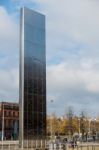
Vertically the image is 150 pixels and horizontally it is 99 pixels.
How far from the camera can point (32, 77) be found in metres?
44.3

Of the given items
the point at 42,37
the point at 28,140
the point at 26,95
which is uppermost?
the point at 42,37

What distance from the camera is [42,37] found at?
46.8 m

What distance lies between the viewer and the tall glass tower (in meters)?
42.9

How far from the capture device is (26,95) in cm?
4334

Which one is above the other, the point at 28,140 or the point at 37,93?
the point at 37,93

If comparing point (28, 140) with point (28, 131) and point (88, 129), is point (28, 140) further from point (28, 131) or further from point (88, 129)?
point (88, 129)

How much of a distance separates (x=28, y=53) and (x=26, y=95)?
185 inches

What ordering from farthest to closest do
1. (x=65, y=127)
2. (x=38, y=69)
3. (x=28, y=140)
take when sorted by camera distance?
(x=65, y=127) < (x=38, y=69) < (x=28, y=140)

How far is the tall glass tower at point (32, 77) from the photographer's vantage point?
1689 inches

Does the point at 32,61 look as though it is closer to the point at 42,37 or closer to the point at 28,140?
the point at 42,37

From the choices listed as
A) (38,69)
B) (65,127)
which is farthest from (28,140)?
(65,127)

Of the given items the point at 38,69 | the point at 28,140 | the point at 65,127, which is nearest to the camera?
the point at 28,140

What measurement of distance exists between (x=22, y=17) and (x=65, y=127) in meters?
73.1

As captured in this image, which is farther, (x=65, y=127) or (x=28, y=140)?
(x=65, y=127)
